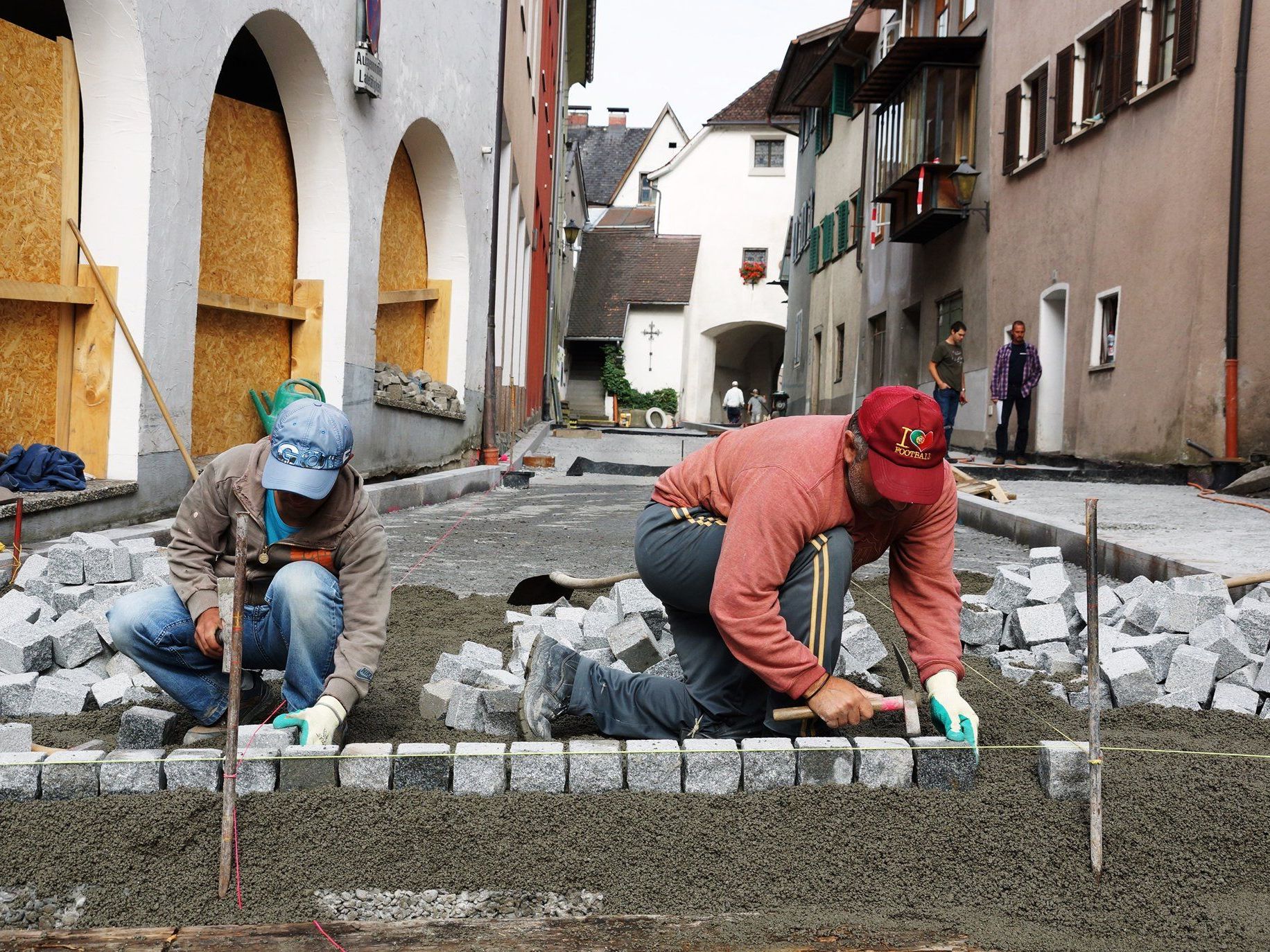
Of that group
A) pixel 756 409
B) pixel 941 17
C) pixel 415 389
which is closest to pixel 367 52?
pixel 415 389

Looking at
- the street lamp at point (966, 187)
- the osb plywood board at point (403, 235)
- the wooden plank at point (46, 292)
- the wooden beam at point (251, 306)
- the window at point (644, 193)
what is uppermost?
the window at point (644, 193)

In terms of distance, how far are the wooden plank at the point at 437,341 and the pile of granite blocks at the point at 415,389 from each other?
0.19 metres

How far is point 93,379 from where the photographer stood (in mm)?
6867

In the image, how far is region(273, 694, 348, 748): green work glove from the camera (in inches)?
119

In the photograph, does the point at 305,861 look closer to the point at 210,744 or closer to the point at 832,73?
the point at 210,744

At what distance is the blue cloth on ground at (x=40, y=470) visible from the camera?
6219 mm

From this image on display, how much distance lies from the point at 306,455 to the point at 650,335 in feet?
117

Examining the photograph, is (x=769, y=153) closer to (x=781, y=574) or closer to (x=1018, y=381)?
(x=1018, y=381)

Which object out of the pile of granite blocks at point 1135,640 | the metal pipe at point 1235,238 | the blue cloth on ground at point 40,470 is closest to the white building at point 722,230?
the metal pipe at point 1235,238

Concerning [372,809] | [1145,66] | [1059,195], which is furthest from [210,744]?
[1059,195]

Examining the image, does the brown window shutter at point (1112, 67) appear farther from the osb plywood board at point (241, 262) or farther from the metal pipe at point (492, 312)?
the osb plywood board at point (241, 262)

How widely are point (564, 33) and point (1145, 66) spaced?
67.7 ft

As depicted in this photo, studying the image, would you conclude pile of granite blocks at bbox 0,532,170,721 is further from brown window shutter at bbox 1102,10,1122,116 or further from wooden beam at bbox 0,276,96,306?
brown window shutter at bbox 1102,10,1122,116

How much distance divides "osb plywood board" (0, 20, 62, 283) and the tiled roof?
108 ft
